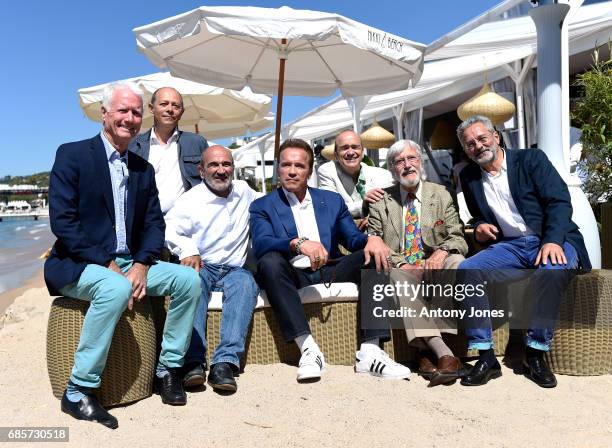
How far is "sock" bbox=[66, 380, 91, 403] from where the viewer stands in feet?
7.26

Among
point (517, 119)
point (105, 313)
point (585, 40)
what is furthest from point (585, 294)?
point (517, 119)

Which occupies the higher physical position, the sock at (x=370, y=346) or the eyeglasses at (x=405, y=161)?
the eyeglasses at (x=405, y=161)

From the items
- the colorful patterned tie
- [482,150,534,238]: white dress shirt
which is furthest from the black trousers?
[482,150,534,238]: white dress shirt

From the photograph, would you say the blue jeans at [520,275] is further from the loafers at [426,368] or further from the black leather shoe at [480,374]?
the loafers at [426,368]

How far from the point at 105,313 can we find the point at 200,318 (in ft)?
2.12

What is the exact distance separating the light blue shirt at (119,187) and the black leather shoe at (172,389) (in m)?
0.63

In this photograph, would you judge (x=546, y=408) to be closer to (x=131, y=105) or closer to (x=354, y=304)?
(x=354, y=304)

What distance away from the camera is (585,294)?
2.65 m

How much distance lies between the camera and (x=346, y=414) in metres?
2.24

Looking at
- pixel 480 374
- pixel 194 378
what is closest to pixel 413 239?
pixel 480 374

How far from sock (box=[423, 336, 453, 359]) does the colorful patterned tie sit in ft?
1.51

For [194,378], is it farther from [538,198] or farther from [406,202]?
[538,198]

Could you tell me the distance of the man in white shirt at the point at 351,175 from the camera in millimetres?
3678

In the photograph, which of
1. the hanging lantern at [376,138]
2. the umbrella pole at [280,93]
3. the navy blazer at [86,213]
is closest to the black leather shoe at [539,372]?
the navy blazer at [86,213]
